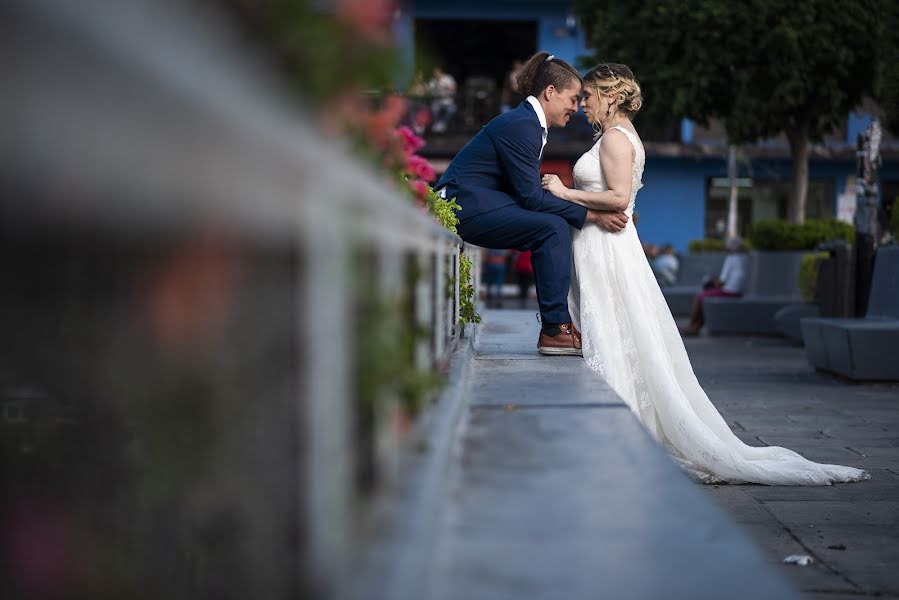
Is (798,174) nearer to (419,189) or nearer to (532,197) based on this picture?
(532,197)

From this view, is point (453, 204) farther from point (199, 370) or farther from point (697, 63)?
point (697, 63)

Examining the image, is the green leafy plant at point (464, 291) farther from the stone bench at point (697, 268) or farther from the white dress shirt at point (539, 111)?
the stone bench at point (697, 268)

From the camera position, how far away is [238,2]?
1.54 m

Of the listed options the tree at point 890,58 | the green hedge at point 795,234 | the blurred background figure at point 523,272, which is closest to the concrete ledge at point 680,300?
the blurred background figure at point 523,272

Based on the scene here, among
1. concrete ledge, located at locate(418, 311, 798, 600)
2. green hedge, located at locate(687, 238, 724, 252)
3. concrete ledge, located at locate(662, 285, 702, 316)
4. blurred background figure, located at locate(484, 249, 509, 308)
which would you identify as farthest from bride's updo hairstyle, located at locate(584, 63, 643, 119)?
green hedge, located at locate(687, 238, 724, 252)

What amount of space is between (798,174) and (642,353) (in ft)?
49.1

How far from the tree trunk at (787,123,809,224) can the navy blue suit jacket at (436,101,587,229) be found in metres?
13.6

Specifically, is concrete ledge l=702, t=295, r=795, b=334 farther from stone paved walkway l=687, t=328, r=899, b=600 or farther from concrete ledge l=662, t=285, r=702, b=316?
stone paved walkway l=687, t=328, r=899, b=600

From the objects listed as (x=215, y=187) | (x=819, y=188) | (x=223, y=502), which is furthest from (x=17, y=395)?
(x=819, y=188)

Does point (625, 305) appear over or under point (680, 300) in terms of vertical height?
over

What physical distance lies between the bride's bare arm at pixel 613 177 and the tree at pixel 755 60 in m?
13.8

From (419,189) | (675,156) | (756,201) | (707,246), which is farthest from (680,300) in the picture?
(419,189)

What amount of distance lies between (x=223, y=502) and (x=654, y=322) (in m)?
4.65

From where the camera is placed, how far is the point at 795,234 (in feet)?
55.1
